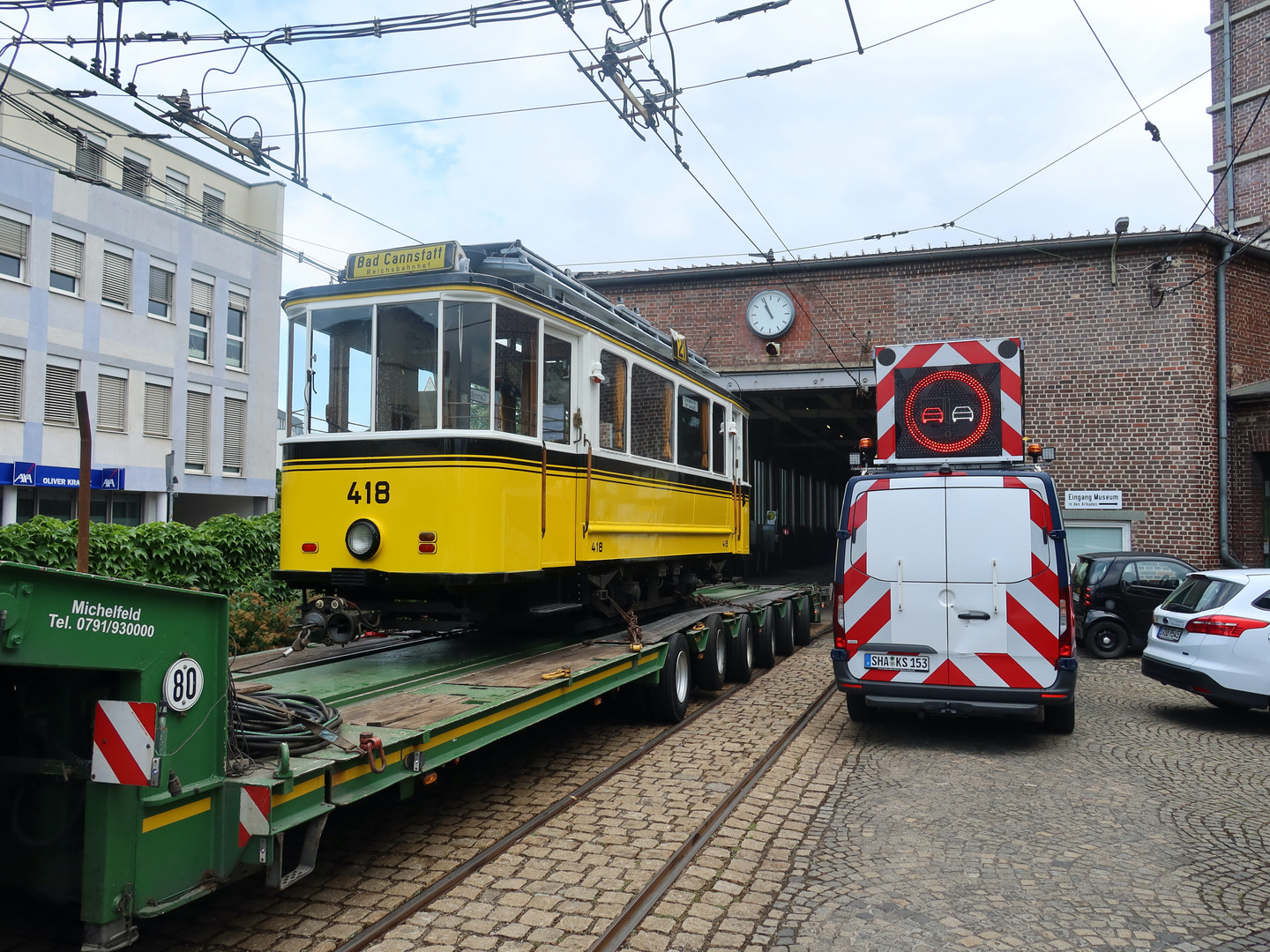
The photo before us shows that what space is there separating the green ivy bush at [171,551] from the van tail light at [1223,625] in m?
8.77

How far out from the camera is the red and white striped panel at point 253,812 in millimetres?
3625

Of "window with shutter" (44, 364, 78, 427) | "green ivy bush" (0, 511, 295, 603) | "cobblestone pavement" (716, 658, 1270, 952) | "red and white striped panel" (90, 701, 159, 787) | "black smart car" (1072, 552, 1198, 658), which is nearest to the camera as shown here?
"red and white striped panel" (90, 701, 159, 787)

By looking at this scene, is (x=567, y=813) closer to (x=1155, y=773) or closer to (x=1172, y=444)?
(x=1155, y=773)

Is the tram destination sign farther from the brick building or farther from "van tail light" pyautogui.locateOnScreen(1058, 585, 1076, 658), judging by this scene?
the brick building

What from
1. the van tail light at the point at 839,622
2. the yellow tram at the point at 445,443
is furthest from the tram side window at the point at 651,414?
the van tail light at the point at 839,622

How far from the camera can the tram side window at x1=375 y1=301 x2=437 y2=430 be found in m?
6.62

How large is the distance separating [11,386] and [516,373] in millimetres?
20337

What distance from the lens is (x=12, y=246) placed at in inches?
866

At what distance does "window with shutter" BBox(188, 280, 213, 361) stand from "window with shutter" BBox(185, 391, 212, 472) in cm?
117

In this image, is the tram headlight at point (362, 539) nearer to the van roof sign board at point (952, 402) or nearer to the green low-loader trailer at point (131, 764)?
the green low-loader trailer at point (131, 764)

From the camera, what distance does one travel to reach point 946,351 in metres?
9.15

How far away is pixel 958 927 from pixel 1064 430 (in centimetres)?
1337

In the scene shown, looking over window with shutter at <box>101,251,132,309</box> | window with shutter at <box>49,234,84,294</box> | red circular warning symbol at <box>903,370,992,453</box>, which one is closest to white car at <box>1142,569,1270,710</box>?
red circular warning symbol at <box>903,370,992,453</box>

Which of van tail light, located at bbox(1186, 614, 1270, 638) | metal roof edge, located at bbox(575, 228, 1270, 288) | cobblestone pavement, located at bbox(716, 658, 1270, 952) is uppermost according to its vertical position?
metal roof edge, located at bbox(575, 228, 1270, 288)
